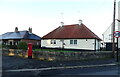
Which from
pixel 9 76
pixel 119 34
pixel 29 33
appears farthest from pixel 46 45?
pixel 9 76

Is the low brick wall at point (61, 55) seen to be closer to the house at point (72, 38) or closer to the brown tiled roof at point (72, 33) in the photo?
the house at point (72, 38)

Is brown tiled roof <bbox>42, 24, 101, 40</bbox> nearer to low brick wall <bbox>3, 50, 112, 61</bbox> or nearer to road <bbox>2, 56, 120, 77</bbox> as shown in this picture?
low brick wall <bbox>3, 50, 112, 61</bbox>

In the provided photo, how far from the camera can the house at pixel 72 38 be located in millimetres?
25031

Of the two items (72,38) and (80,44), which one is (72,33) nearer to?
(72,38)

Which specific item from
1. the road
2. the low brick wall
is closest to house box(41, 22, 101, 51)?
the low brick wall

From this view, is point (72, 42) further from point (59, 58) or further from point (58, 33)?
A: point (59, 58)

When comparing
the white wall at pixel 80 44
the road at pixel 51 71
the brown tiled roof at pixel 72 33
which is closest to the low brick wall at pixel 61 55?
the road at pixel 51 71

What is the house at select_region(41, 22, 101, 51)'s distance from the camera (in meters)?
25.0

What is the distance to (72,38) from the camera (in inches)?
1057

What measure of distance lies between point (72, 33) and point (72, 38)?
5.56ft

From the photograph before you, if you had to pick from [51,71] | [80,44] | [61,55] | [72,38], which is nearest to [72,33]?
[72,38]

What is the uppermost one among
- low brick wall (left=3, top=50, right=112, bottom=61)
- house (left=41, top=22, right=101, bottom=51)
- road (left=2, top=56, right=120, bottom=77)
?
house (left=41, top=22, right=101, bottom=51)

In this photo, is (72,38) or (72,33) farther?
(72,33)

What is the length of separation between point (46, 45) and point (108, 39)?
19.7 metres
